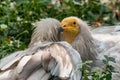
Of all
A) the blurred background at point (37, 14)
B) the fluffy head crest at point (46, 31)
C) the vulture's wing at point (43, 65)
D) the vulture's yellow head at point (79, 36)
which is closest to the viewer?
the vulture's wing at point (43, 65)

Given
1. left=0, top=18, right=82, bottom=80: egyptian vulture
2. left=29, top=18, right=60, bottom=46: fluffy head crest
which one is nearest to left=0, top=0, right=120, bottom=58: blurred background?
left=29, top=18, right=60, bottom=46: fluffy head crest

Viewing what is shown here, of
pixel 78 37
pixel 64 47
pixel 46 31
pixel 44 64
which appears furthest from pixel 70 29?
pixel 44 64

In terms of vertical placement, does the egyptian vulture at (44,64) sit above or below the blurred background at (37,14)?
above

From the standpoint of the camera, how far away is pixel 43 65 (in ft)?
15.4

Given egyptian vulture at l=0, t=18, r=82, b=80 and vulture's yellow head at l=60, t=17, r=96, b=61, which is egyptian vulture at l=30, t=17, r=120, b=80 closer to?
vulture's yellow head at l=60, t=17, r=96, b=61

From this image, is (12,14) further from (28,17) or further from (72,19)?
(72,19)

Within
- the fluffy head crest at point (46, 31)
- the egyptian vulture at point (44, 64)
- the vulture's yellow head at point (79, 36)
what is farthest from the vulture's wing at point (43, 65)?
the vulture's yellow head at point (79, 36)

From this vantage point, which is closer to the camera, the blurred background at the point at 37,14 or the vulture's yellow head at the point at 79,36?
the vulture's yellow head at the point at 79,36

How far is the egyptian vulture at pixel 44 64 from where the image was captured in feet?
15.3

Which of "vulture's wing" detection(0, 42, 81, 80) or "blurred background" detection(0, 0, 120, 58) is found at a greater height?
"vulture's wing" detection(0, 42, 81, 80)

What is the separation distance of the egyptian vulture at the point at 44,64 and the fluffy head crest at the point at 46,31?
0.30 m

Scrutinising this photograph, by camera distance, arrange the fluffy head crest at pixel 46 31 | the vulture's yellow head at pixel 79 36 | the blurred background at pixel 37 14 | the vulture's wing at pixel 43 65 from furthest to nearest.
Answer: the blurred background at pixel 37 14 < the vulture's yellow head at pixel 79 36 < the fluffy head crest at pixel 46 31 < the vulture's wing at pixel 43 65

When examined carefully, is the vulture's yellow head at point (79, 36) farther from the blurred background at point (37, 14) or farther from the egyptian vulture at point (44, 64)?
the blurred background at point (37, 14)

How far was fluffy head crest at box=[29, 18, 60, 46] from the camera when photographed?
5477 mm
